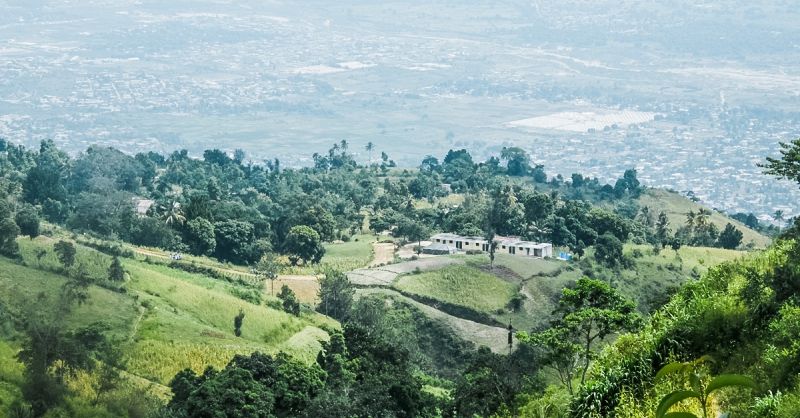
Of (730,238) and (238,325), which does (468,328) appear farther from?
(730,238)

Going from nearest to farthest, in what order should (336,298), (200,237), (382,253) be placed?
(336,298) → (200,237) → (382,253)

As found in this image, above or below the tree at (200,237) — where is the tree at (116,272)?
above

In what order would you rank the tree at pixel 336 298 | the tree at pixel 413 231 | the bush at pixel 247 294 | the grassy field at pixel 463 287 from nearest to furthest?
the bush at pixel 247 294
the tree at pixel 336 298
the grassy field at pixel 463 287
the tree at pixel 413 231

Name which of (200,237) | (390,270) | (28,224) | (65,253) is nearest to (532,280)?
(390,270)

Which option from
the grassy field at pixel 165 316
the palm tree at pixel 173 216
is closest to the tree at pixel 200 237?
the palm tree at pixel 173 216

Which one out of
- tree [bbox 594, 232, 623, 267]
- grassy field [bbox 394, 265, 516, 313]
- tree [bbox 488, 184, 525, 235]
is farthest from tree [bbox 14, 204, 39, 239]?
tree [bbox 594, 232, 623, 267]

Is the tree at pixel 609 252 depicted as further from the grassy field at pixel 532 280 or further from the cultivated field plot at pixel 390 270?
the cultivated field plot at pixel 390 270

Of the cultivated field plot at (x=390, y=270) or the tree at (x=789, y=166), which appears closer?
the tree at (x=789, y=166)
